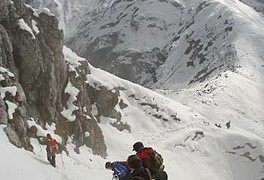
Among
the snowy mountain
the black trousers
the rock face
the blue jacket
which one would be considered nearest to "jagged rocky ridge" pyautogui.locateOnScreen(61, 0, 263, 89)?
the snowy mountain

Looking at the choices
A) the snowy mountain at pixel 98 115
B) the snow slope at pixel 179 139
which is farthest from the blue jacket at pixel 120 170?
the snow slope at pixel 179 139

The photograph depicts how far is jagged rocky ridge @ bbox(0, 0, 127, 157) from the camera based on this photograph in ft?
84.7

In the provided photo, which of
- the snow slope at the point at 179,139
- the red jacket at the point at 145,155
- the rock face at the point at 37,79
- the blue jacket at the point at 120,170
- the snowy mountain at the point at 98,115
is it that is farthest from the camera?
the snow slope at the point at 179,139

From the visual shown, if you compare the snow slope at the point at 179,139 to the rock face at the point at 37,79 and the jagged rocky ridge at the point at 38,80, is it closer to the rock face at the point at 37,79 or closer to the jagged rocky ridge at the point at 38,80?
the rock face at the point at 37,79

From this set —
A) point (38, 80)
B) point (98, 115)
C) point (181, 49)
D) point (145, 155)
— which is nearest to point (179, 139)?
point (98, 115)

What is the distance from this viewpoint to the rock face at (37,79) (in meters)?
25.6

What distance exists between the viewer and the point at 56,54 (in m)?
38.8

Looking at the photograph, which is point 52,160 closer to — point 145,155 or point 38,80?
point 145,155

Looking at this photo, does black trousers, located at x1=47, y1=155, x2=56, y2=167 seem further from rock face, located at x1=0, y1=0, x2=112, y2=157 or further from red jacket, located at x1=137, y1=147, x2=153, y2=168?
red jacket, located at x1=137, y1=147, x2=153, y2=168

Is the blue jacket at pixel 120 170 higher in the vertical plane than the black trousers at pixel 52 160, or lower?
higher

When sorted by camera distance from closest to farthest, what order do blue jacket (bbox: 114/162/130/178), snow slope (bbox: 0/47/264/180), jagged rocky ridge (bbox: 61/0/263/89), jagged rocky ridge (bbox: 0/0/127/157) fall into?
1. blue jacket (bbox: 114/162/130/178)
2. jagged rocky ridge (bbox: 0/0/127/157)
3. snow slope (bbox: 0/47/264/180)
4. jagged rocky ridge (bbox: 61/0/263/89)

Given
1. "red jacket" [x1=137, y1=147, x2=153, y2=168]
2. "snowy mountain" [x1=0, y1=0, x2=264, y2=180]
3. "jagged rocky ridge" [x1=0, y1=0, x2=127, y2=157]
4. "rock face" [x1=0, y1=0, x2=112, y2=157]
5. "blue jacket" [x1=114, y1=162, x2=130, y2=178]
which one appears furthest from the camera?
"jagged rocky ridge" [x1=0, y1=0, x2=127, y2=157]

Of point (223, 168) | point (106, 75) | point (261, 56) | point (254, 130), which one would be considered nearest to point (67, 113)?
point (106, 75)

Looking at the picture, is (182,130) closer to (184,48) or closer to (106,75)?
(106,75)
